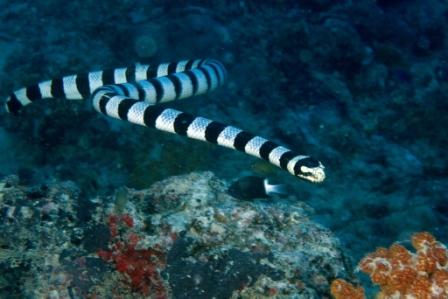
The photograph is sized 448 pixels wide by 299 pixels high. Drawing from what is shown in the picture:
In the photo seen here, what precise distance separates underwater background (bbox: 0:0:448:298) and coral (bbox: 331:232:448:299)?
20 cm

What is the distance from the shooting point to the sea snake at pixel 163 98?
4556 millimetres

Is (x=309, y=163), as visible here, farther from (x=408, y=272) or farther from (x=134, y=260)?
(x=134, y=260)

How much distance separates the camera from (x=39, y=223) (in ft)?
10.4

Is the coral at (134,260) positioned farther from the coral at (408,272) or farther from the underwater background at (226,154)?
the coral at (408,272)

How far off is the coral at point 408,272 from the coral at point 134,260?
3.76 ft

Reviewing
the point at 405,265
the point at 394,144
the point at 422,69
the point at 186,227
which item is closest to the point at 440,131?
the point at 394,144

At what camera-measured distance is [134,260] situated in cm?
293

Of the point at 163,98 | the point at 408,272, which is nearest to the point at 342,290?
the point at 408,272

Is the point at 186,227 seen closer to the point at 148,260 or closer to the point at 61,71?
the point at 148,260

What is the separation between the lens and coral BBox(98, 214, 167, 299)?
285cm

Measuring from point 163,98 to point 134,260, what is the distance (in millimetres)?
3842

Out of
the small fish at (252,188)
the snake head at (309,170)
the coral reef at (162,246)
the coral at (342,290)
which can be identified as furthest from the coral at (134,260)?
the snake head at (309,170)

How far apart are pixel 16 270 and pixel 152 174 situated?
2.47 meters

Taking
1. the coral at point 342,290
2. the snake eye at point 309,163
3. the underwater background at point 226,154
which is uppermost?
the coral at point 342,290
